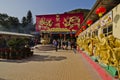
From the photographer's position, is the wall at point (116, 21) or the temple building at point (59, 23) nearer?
the wall at point (116, 21)

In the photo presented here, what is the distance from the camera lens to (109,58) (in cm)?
596

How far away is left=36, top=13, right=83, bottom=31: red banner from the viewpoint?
35156mm

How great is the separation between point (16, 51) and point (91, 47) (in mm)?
6180

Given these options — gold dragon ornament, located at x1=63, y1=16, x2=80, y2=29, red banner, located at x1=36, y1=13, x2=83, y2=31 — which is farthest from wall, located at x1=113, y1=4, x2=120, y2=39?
gold dragon ornament, located at x1=63, y1=16, x2=80, y2=29

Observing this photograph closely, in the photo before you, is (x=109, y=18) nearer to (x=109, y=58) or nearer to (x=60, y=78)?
(x=109, y=58)

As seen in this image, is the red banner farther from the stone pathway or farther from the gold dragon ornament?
the stone pathway

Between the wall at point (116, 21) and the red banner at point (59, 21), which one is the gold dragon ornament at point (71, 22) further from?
the wall at point (116, 21)

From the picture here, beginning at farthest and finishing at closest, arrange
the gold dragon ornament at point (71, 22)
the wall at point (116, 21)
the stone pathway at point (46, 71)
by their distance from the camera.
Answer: the gold dragon ornament at point (71, 22), the stone pathway at point (46, 71), the wall at point (116, 21)

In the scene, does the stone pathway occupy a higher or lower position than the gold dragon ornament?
lower

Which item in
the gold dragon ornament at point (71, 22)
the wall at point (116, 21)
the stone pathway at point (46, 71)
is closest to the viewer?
the wall at point (116, 21)

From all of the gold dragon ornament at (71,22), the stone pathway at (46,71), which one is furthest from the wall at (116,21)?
the gold dragon ornament at (71,22)

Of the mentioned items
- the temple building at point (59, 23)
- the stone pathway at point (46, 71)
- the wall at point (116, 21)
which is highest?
the temple building at point (59, 23)

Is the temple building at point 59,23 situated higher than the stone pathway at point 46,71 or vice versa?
the temple building at point 59,23

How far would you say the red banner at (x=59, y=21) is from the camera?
1384 inches
